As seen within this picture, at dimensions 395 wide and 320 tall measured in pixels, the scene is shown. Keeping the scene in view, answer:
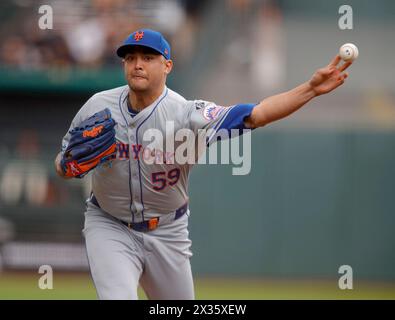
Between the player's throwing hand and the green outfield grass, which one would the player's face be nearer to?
the player's throwing hand

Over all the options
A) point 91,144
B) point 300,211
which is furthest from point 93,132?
point 300,211

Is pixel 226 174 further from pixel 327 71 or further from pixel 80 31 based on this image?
pixel 327 71

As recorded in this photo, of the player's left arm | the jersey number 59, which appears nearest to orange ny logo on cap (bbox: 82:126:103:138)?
the jersey number 59

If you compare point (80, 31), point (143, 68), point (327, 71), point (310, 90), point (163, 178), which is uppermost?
point (80, 31)

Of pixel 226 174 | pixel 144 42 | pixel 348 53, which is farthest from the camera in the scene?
pixel 226 174

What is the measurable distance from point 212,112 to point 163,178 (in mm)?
678

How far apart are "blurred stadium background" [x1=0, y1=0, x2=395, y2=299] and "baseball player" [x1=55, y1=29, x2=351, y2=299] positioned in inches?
249

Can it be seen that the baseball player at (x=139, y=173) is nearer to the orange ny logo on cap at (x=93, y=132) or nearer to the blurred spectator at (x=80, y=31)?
the orange ny logo on cap at (x=93, y=132)

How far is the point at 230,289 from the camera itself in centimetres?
1311

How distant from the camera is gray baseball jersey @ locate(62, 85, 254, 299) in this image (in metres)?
6.36

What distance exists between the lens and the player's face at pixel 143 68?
20.6 feet
